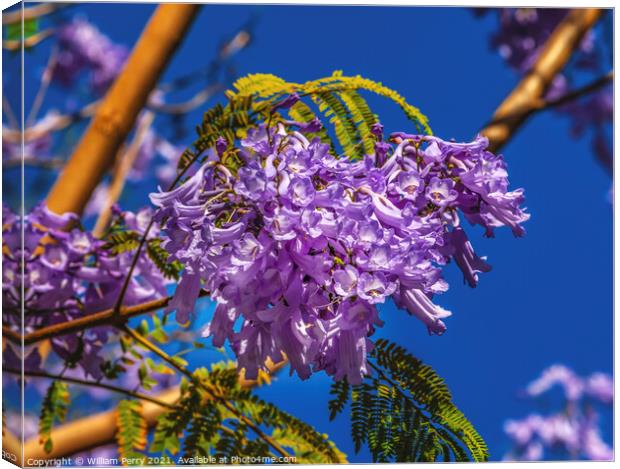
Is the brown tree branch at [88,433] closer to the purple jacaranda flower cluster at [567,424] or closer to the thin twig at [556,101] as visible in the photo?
the purple jacaranda flower cluster at [567,424]

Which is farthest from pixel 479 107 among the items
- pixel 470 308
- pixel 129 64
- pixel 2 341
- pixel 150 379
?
pixel 2 341

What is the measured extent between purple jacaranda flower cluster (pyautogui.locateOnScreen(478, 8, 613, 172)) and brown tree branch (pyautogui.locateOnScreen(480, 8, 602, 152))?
0.07 ft

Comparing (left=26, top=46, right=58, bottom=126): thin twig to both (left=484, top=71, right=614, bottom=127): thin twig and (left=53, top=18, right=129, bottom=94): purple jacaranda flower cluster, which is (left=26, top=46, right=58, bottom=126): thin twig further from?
(left=484, top=71, right=614, bottom=127): thin twig

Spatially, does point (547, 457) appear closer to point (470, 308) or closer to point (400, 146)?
point (470, 308)

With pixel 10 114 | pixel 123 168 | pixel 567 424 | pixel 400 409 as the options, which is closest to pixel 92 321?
pixel 400 409

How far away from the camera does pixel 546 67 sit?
141 inches

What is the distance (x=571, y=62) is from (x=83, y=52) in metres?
1.69

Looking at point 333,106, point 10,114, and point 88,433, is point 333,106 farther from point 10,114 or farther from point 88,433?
point 88,433

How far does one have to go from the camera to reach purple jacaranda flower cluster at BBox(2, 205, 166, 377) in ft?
9.45

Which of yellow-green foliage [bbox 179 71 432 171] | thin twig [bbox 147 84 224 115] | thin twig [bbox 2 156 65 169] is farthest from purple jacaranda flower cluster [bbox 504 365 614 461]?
thin twig [bbox 2 156 65 169]

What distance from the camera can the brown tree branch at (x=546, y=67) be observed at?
342 centimetres

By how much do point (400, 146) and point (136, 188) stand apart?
143 centimetres

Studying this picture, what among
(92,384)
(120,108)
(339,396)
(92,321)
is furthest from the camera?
(120,108)

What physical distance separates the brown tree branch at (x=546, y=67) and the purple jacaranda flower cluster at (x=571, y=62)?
0.07 ft
